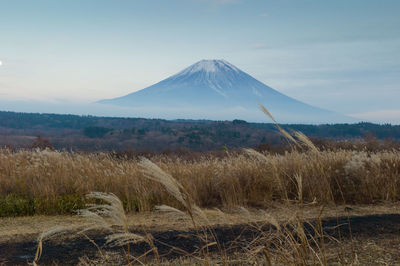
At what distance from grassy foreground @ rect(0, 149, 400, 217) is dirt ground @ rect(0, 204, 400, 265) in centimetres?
44

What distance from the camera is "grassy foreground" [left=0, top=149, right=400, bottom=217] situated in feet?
23.4

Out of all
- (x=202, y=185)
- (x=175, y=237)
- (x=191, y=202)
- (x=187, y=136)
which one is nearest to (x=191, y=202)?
(x=191, y=202)

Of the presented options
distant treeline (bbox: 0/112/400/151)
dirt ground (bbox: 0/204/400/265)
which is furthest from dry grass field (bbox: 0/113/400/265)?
distant treeline (bbox: 0/112/400/151)

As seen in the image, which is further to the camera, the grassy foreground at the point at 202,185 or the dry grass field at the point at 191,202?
the grassy foreground at the point at 202,185

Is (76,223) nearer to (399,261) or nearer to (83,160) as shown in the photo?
(83,160)

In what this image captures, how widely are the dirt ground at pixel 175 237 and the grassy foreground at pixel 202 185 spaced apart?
44 centimetres

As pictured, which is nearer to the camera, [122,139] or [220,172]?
[220,172]

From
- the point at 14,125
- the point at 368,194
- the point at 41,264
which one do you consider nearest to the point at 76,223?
the point at 41,264

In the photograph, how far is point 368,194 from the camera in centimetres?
782

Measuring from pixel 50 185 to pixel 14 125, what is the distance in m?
92.7

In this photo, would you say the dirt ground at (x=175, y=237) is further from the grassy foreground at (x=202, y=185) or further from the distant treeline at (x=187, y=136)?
the distant treeline at (x=187, y=136)

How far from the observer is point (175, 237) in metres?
5.02

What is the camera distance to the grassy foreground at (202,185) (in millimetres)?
7117

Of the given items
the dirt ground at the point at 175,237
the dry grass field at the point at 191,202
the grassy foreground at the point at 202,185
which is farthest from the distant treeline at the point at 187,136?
the dirt ground at the point at 175,237
